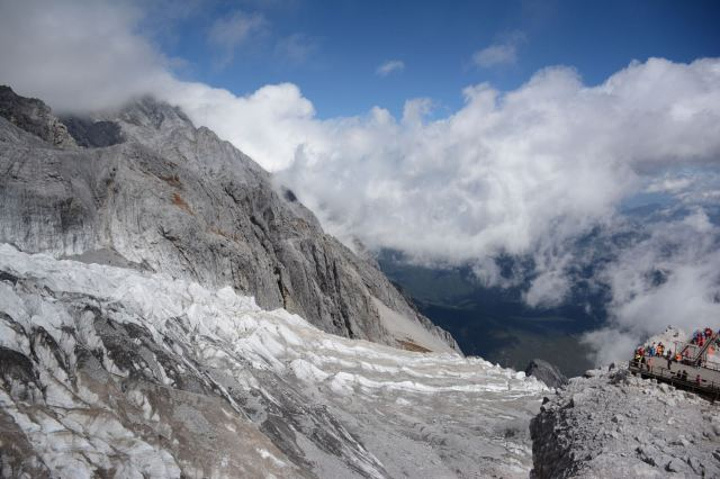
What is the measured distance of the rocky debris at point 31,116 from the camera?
113 meters

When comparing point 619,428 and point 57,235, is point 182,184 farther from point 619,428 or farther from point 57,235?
point 619,428

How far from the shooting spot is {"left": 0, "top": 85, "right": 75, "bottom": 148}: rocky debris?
113 m

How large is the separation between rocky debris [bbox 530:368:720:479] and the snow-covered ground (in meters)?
15.3

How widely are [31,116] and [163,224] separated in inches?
2040

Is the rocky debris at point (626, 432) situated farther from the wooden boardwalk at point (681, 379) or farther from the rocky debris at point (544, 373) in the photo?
the rocky debris at point (544, 373)

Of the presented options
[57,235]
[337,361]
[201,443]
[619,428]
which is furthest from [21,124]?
[619,428]

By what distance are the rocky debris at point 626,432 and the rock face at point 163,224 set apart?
70.8m

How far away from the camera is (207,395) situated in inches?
1398

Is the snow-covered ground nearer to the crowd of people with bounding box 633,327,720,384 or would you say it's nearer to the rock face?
the rock face

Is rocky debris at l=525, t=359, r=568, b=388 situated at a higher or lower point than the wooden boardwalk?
lower

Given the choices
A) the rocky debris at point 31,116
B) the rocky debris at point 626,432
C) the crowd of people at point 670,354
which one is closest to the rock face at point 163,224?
the rocky debris at point 31,116

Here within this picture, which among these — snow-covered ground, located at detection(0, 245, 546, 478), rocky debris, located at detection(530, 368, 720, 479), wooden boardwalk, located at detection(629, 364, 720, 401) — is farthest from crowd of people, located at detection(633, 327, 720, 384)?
snow-covered ground, located at detection(0, 245, 546, 478)

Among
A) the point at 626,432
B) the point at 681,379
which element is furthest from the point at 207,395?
the point at 681,379

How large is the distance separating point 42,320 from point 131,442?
10515 mm
